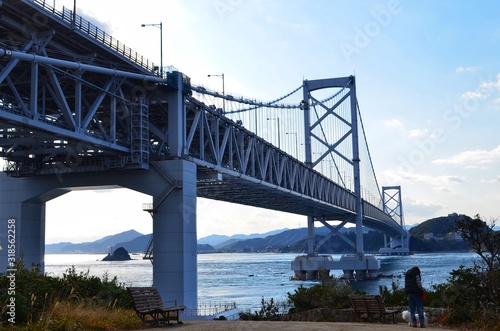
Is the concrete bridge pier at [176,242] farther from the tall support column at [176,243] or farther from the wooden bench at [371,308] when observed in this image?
the wooden bench at [371,308]

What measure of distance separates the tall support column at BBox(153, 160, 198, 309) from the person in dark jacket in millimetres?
16217

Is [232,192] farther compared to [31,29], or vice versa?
[232,192]

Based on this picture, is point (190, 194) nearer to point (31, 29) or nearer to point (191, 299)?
point (191, 299)

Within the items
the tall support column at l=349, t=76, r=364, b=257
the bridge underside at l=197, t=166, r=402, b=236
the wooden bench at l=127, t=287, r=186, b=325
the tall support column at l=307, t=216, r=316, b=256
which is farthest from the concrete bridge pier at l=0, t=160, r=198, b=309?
the tall support column at l=349, t=76, r=364, b=257

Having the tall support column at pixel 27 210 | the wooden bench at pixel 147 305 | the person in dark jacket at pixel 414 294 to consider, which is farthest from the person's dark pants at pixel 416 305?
the tall support column at pixel 27 210

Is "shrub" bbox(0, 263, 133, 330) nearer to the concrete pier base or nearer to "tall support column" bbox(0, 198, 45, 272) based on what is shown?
"tall support column" bbox(0, 198, 45, 272)

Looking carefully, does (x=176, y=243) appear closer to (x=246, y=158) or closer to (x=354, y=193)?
(x=246, y=158)

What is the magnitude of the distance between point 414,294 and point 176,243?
16.8 m

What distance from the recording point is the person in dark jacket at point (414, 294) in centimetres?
1369

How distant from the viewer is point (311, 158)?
7725cm

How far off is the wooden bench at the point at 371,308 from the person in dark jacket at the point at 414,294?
1.07 metres

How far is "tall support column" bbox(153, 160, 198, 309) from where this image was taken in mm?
28875

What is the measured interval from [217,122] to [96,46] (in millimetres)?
12128

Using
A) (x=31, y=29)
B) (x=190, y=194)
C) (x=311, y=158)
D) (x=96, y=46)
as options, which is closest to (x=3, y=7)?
(x=31, y=29)
